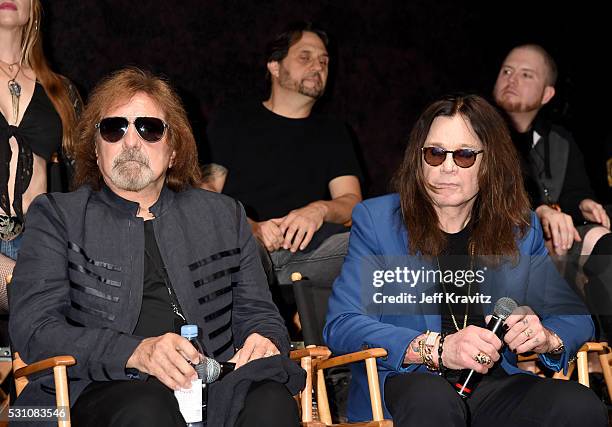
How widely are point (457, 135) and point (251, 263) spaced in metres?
0.82

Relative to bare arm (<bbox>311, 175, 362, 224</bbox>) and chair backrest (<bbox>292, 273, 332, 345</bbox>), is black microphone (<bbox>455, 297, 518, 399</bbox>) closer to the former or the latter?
chair backrest (<bbox>292, 273, 332, 345</bbox>)

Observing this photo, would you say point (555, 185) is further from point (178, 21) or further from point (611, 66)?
point (178, 21)

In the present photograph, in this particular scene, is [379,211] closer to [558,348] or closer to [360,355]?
[360,355]

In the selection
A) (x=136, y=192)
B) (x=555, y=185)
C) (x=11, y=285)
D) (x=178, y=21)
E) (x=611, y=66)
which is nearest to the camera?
(x=11, y=285)

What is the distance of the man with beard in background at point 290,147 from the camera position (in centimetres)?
491

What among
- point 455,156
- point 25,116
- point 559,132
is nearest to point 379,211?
point 455,156

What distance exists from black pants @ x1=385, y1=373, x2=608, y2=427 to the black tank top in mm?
1780

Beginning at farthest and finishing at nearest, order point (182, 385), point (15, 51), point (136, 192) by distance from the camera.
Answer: point (15, 51)
point (136, 192)
point (182, 385)

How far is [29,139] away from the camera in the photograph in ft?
13.3

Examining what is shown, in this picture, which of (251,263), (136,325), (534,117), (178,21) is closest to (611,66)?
(534,117)

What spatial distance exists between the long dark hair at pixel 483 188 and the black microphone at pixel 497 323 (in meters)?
0.35

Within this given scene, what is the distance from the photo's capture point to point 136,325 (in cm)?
306

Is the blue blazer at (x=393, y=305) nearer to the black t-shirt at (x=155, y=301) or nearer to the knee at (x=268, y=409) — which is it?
the knee at (x=268, y=409)

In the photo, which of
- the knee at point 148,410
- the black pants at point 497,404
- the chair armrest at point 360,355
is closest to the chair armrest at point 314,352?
the chair armrest at point 360,355
